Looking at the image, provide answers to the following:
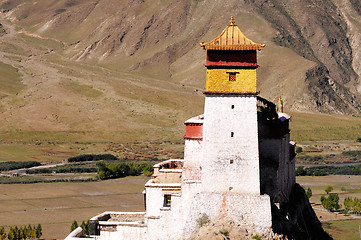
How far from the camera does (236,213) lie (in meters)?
31.3

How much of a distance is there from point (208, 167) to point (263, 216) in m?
3.56

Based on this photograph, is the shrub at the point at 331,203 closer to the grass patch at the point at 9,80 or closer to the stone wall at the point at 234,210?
the stone wall at the point at 234,210

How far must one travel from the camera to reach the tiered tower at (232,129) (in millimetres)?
31844

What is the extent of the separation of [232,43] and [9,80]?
469 feet

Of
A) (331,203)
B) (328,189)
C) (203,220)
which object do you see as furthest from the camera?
(328,189)

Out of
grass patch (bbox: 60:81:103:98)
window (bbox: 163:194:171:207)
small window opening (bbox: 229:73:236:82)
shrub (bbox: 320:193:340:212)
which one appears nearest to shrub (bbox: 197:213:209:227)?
window (bbox: 163:194:171:207)

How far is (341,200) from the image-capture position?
236ft


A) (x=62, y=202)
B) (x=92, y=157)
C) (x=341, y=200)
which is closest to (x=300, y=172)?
(x=341, y=200)

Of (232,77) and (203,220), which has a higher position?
(232,77)

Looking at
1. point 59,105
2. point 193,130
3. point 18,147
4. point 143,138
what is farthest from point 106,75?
point 193,130

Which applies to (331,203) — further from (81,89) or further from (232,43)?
(81,89)

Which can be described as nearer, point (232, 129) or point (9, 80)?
point (232, 129)

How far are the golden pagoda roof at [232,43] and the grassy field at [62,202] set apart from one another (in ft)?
77.0

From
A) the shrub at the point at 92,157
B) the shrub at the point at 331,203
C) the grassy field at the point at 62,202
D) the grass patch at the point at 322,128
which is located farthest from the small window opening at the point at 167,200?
the grass patch at the point at 322,128
